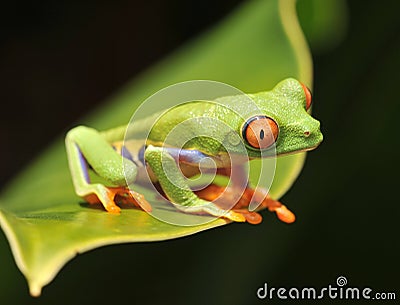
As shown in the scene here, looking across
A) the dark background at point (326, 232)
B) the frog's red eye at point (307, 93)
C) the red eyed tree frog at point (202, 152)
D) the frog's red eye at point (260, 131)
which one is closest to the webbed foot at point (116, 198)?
the red eyed tree frog at point (202, 152)

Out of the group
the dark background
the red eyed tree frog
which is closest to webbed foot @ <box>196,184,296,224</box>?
the red eyed tree frog

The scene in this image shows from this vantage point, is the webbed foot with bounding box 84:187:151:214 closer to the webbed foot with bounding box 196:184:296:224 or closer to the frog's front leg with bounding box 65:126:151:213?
the frog's front leg with bounding box 65:126:151:213

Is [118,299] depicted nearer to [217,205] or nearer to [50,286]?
[50,286]

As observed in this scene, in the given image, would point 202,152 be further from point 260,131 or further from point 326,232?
point 326,232

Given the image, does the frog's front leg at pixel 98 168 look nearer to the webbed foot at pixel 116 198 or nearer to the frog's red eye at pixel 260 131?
the webbed foot at pixel 116 198

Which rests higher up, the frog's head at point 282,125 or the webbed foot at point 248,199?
the frog's head at point 282,125

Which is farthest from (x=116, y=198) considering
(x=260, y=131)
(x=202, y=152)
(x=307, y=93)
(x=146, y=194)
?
(x=307, y=93)
